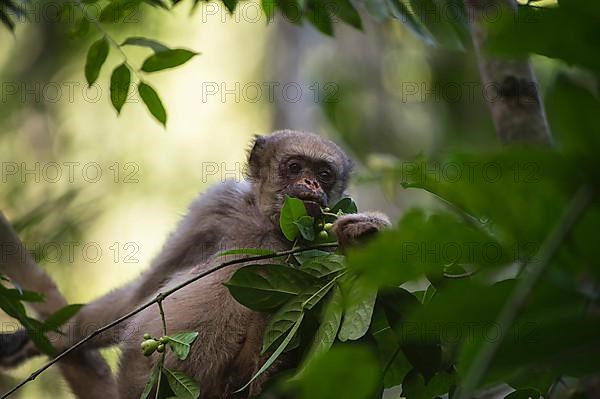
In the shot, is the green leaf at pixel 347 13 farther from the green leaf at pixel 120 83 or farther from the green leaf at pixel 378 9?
the green leaf at pixel 120 83

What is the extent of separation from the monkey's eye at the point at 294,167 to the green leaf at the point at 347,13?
138 centimetres

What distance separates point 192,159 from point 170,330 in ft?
40.5

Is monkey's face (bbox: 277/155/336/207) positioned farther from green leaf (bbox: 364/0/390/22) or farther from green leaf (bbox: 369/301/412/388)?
green leaf (bbox: 369/301/412/388)

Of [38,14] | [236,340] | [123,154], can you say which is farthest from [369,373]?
[123,154]

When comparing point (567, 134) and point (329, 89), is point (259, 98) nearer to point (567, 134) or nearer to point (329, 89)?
point (329, 89)

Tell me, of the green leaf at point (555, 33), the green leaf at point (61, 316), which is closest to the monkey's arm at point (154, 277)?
the green leaf at point (61, 316)

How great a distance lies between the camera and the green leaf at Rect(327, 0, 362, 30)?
4.70m

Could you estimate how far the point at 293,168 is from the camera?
5855mm

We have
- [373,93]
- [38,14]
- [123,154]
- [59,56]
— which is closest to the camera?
[38,14]

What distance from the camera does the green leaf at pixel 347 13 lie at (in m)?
4.70

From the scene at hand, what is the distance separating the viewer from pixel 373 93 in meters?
16.5

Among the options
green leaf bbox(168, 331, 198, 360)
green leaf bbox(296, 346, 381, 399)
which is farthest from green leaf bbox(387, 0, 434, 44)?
green leaf bbox(296, 346, 381, 399)

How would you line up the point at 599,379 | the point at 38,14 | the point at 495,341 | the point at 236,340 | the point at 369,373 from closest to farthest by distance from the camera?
the point at 369,373
the point at 495,341
the point at 599,379
the point at 236,340
the point at 38,14

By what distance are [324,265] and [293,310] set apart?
0.76ft
